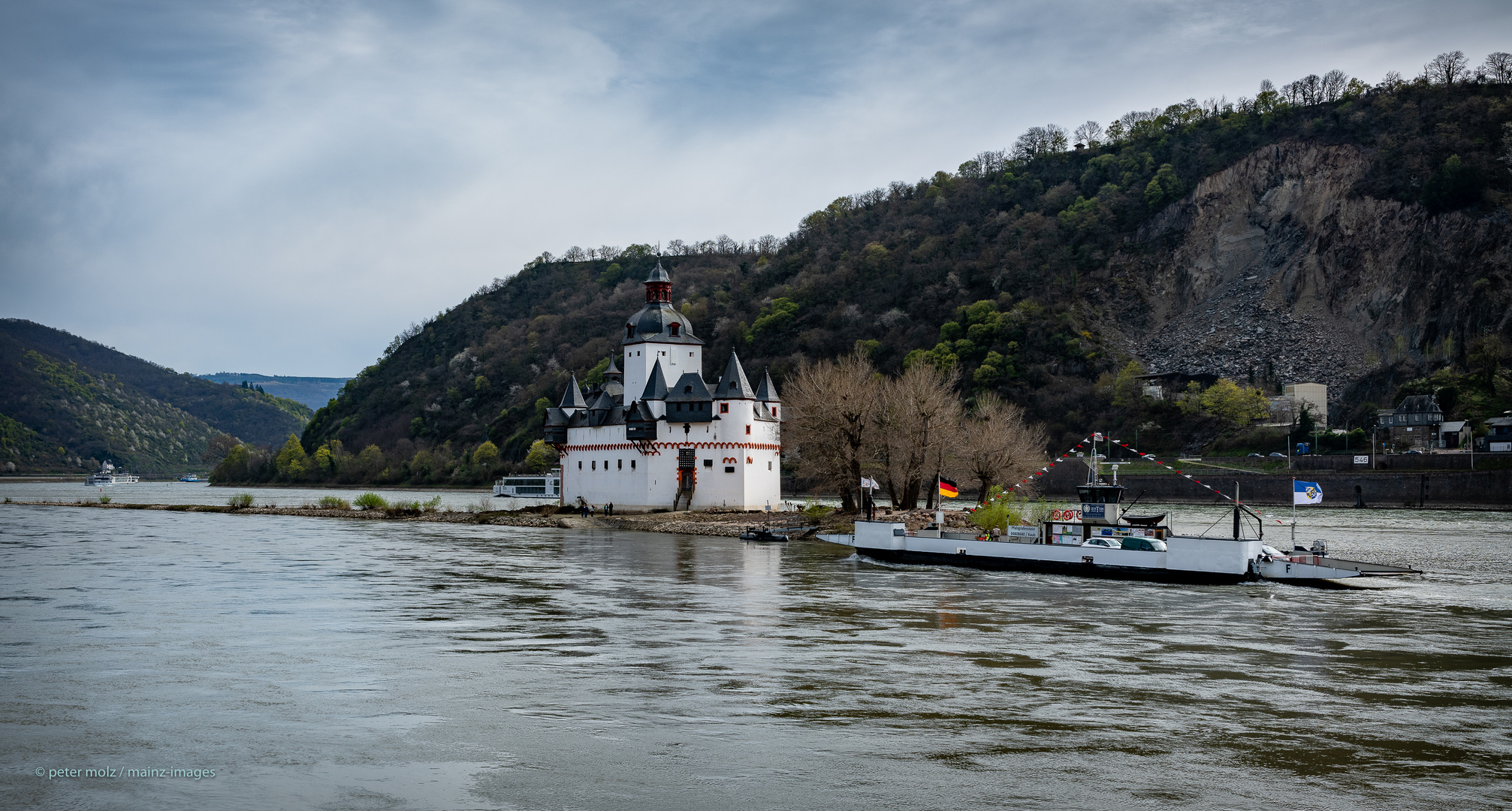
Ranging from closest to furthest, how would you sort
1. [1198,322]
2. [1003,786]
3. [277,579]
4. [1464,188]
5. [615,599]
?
[1003,786], [615,599], [277,579], [1464,188], [1198,322]

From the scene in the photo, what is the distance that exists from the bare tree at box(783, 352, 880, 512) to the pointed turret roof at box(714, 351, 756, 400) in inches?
296

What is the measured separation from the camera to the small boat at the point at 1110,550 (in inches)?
1492

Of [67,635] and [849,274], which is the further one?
[849,274]

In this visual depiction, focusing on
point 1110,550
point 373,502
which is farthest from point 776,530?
point 373,502

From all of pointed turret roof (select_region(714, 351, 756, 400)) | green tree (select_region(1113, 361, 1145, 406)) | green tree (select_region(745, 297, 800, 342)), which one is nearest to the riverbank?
pointed turret roof (select_region(714, 351, 756, 400))

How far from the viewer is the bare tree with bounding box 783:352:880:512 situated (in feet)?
207

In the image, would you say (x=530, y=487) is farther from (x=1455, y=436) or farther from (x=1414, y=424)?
(x=1455, y=436)

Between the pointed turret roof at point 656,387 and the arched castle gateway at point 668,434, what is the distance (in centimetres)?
6

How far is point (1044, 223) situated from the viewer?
16375cm

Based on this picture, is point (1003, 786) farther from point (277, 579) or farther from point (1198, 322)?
point (1198, 322)

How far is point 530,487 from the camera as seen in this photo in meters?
122

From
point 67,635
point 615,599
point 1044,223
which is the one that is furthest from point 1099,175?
point 67,635

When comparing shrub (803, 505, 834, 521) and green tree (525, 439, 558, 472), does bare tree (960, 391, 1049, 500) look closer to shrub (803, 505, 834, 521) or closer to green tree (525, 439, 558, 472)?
shrub (803, 505, 834, 521)

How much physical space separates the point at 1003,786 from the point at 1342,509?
283 ft
